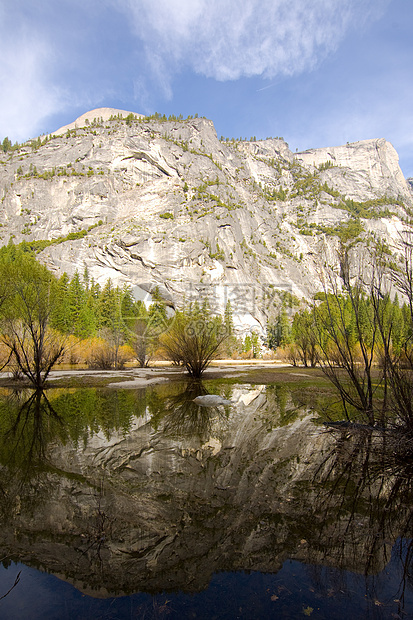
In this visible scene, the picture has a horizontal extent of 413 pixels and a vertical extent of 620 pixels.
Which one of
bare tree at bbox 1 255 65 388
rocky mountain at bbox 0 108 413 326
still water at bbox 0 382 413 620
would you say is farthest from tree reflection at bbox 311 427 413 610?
rocky mountain at bbox 0 108 413 326

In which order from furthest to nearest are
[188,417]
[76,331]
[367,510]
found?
[76,331]
[188,417]
[367,510]

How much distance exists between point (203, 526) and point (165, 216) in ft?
259

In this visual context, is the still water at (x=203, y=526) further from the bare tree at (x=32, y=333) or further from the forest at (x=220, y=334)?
the bare tree at (x=32, y=333)

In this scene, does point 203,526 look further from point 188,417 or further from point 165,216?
point 165,216

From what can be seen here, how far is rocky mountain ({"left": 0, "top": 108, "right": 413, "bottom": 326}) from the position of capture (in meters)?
70.8

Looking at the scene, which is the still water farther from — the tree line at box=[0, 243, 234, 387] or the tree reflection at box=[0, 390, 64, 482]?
the tree line at box=[0, 243, 234, 387]

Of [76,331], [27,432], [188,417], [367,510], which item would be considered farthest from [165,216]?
[367,510]

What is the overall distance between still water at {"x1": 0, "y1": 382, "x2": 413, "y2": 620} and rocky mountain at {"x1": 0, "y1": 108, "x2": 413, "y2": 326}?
63.8 meters

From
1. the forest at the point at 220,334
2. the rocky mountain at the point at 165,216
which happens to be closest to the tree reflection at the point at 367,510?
the forest at the point at 220,334

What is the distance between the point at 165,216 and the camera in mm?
Result: 77250

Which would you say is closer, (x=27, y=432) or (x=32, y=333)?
(x=27, y=432)

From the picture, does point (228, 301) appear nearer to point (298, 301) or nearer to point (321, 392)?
Result: point (298, 301)

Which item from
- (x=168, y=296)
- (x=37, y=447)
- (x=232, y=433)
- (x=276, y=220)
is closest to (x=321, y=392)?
(x=232, y=433)

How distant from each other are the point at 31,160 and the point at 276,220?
75.1 metres
